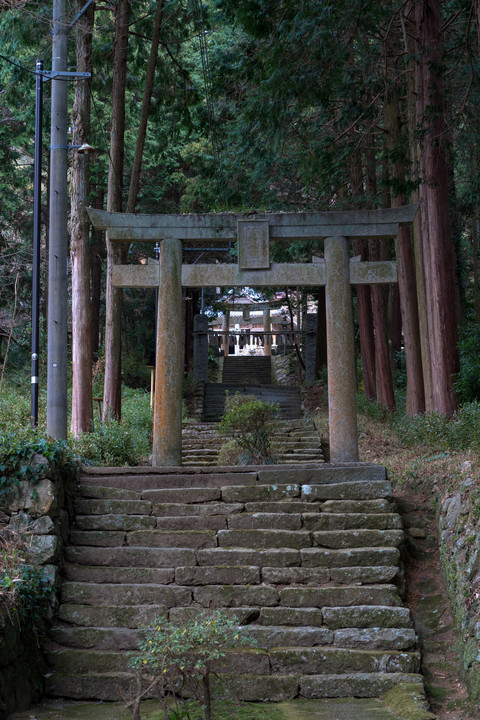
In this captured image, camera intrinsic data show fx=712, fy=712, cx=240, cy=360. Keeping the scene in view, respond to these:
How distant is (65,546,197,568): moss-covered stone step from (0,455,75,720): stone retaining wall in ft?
0.84

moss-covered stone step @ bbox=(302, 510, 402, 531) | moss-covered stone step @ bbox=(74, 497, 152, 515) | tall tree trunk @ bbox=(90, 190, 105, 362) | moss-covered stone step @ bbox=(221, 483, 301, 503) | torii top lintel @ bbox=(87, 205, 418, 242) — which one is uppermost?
tall tree trunk @ bbox=(90, 190, 105, 362)

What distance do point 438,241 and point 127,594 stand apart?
780cm

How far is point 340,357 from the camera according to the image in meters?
9.94

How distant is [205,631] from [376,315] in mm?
13352

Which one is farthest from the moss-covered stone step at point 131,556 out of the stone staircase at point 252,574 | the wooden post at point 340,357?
the wooden post at point 340,357

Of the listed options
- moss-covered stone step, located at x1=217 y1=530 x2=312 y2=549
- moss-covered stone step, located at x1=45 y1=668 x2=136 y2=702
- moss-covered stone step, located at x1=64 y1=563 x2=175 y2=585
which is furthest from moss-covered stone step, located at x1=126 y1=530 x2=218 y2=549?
moss-covered stone step, located at x1=45 y1=668 x2=136 y2=702

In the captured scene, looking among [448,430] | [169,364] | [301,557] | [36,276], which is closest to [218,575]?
[301,557]

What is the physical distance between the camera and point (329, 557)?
→ 25.5ft

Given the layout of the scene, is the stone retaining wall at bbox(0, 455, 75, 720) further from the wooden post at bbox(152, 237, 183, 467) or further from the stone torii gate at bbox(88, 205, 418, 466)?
the stone torii gate at bbox(88, 205, 418, 466)

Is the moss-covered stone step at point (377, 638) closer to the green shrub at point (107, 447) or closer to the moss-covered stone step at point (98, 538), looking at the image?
the moss-covered stone step at point (98, 538)

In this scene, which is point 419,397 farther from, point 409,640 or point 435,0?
point 409,640

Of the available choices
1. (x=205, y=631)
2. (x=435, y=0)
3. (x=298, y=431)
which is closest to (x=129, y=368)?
(x=298, y=431)

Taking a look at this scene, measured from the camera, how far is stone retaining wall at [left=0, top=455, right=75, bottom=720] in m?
6.16

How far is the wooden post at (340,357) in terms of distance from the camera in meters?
9.83
